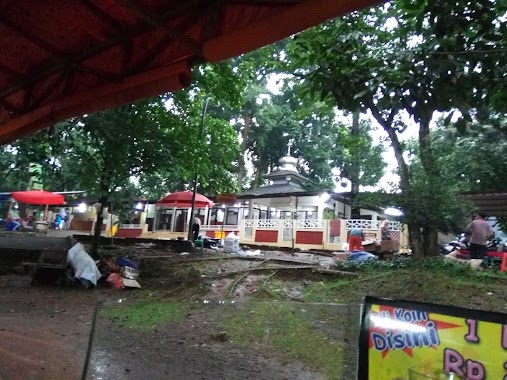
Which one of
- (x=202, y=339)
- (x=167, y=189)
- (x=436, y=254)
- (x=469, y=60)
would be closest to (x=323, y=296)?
(x=436, y=254)

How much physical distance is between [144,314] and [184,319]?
1.14 feet

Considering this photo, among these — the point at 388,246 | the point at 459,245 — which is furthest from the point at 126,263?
the point at 459,245

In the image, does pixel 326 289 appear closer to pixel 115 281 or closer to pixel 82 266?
pixel 115 281

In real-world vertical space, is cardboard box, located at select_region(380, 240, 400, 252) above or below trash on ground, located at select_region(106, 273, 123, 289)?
above

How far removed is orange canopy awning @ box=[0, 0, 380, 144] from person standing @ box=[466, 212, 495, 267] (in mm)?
10084

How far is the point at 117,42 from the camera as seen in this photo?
3684 millimetres

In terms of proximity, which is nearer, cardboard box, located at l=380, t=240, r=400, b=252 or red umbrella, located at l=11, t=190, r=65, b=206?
cardboard box, located at l=380, t=240, r=400, b=252

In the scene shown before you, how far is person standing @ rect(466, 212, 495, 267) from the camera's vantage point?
10.9 meters

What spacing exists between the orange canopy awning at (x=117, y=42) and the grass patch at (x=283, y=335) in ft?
6.16

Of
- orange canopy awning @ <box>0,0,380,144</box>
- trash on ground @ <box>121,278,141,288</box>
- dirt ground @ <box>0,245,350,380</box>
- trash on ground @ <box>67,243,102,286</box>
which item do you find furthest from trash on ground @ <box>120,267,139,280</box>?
orange canopy awning @ <box>0,0,380,144</box>

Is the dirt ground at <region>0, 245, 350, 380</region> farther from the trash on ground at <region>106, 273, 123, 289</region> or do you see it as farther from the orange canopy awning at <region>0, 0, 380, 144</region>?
the orange canopy awning at <region>0, 0, 380, 144</region>

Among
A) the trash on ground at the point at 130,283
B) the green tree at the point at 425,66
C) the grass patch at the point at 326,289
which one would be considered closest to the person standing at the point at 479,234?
the grass patch at the point at 326,289

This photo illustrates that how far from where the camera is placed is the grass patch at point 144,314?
3148 mm

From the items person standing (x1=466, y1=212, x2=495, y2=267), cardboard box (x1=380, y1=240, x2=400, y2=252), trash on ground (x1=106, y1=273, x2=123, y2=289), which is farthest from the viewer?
cardboard box (x1=380, y1=240, x2=400, y2=252)
